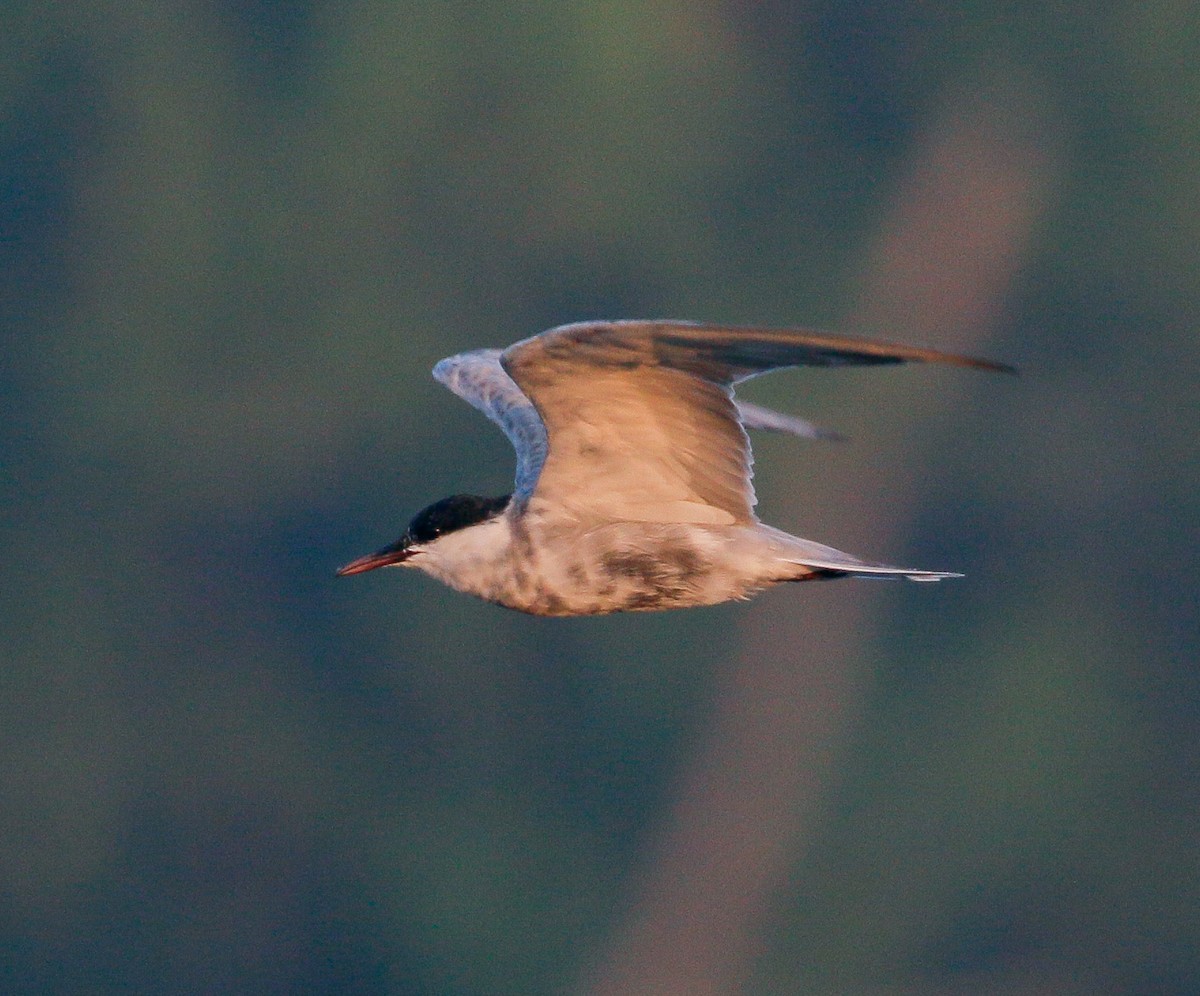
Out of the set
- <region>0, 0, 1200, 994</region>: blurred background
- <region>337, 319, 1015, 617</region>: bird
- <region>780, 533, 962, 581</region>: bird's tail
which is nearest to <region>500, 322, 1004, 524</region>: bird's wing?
<region>337, 319, 1015, 617</region>: bird

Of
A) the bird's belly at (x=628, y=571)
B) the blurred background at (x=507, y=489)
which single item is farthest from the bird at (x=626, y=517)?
the blurred background at (x=507, y=489)

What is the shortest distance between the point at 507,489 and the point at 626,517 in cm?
1759

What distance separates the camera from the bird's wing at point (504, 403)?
4.80 meters

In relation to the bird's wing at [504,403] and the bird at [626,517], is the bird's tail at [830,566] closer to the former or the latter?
the bird at [626,517]

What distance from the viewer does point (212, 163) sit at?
2655cm

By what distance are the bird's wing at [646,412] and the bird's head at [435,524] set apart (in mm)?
159

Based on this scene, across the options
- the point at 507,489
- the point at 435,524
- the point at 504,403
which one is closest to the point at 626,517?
the point at 435,524

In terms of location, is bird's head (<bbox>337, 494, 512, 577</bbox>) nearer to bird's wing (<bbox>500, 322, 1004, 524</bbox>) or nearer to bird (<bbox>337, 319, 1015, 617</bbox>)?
bird (<bbox>337, 319, 1015, 617</bbox>)

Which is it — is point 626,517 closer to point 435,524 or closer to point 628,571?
point 628,571

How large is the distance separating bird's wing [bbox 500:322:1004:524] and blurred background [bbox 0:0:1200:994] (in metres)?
15.9

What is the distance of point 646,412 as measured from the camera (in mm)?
4426

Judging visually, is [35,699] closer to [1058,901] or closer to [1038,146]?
[1058,901]

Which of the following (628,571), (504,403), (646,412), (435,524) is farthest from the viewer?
(504,403)

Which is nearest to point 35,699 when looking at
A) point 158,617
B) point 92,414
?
point 158,617
